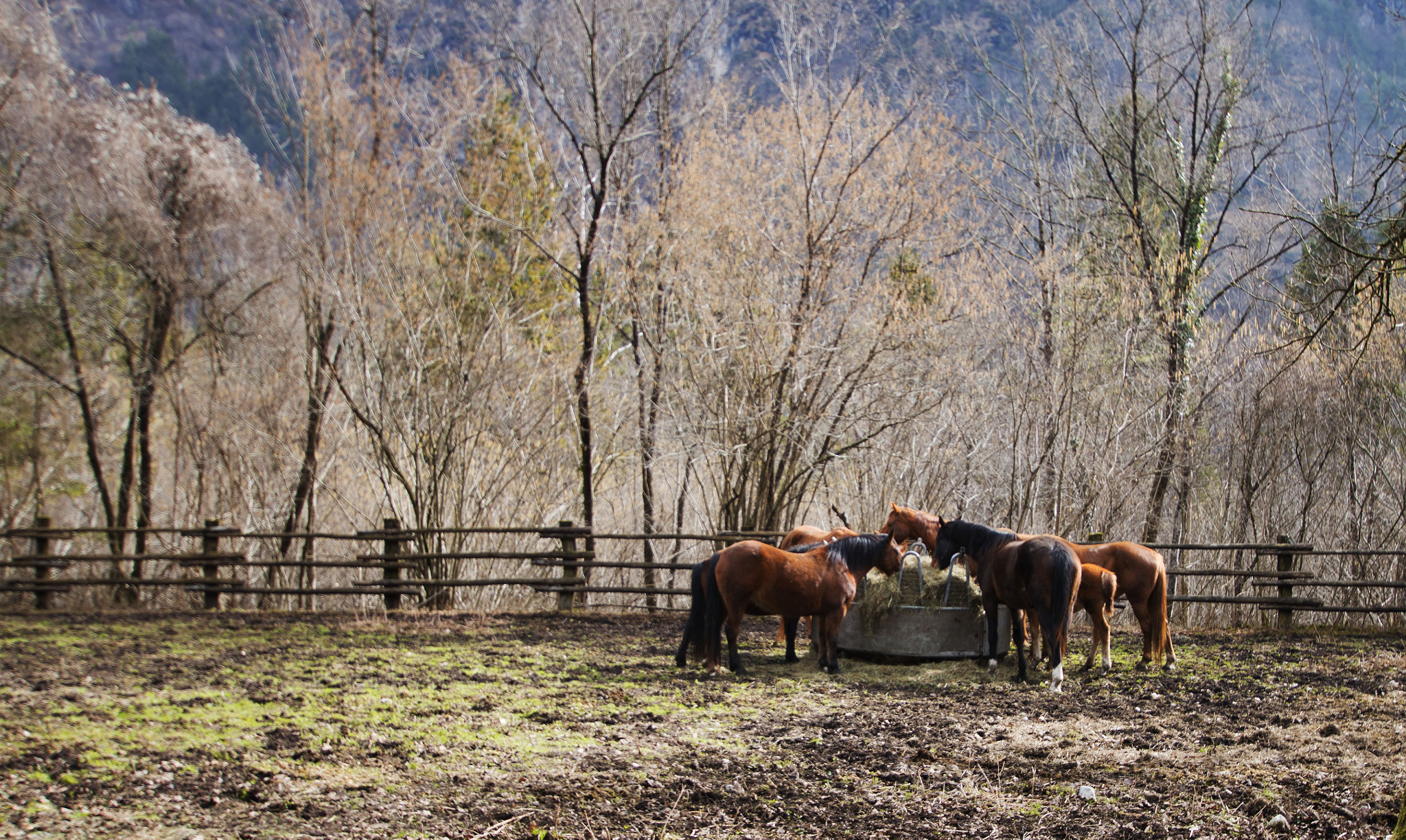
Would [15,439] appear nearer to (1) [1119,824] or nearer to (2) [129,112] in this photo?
(2) [129,112]

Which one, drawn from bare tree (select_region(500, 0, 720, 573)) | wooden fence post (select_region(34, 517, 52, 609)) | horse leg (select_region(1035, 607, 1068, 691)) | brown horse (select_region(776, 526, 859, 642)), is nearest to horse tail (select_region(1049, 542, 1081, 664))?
horse leg (select_region(1035, 607, 1068, 691))

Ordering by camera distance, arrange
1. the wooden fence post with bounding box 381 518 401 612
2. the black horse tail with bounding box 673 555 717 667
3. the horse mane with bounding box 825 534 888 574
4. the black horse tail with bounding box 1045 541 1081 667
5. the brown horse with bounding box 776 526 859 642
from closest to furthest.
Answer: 1. the black horse tail with bounding box 1045 541 1081 667
2. the black horse tail with bounding box 673 555 717 667
3. the horse mane with bounding box 825 534 888 574
4. the brown horse with bounding box 776 526 859 642
5. the wooden fence post with bounding box 381 518 401 612

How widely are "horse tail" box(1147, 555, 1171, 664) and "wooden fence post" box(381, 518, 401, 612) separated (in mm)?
8468

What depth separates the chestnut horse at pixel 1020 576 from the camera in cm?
705

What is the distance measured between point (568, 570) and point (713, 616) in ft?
16.2

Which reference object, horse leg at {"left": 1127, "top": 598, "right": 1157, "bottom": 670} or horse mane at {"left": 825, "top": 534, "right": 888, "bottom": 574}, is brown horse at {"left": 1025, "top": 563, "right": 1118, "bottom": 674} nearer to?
horse leg at {"left": 1127, "top": 598, "right": 1157, "bottom": 670}

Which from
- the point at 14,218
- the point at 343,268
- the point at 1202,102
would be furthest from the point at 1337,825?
the point at 14,218

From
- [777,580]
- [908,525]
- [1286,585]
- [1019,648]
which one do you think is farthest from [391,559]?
[1286,585]

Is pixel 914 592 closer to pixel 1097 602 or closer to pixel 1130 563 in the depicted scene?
pixel 1097 602

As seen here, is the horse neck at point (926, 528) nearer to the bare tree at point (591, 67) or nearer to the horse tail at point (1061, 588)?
the horse tail at point (1061, 588)

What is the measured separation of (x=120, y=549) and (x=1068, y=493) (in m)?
14.1

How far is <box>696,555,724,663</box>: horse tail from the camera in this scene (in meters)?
7.52

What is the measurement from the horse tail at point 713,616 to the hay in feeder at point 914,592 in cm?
140

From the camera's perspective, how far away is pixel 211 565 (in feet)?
38.8
